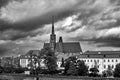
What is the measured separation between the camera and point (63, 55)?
148 metres

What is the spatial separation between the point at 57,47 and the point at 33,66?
64491 mm

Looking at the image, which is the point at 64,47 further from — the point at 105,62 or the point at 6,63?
the point at 105,62

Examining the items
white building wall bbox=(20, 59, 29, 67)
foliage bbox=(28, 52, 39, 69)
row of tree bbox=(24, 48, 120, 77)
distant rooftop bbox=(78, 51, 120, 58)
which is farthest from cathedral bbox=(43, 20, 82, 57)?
row of tree bbox=(24, 48, 120, 77)

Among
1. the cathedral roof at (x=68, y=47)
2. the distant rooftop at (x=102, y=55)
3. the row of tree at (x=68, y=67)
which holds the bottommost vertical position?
the row of tree at (x=68, y=67)

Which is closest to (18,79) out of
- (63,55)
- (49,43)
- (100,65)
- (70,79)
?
(70,79)

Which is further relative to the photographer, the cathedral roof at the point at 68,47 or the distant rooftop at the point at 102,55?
the cathedral roof at the point at 68,47

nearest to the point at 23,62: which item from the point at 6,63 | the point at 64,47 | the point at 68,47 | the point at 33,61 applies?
the point at 6,63

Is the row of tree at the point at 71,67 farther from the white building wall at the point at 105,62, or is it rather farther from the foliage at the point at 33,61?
the white building wall at the point at 105,62

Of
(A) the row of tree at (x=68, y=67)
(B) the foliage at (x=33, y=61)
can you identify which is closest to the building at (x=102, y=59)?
(A) the row of tree at (x=68, y=67)

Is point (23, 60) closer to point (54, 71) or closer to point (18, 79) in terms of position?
point (54, 71)

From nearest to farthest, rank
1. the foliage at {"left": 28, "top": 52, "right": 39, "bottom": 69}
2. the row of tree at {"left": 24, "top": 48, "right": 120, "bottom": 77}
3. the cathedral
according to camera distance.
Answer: the row of tree at {"left": 24, "top": 48, "right": 120, "bottom": 77}
the foliage at {"left": 28, "top": 52, "right": 39, "bottom": 69}
the cathedral

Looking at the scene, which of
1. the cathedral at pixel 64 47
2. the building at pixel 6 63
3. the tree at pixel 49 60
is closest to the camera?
the tree at pixel 49 60

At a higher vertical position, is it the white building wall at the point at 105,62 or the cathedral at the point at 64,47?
the cathedral at the point at 64,47

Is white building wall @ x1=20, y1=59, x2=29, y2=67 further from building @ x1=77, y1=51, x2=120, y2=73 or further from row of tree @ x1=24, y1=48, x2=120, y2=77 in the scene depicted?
row of tree @ x1=24, y1=48, x2=120, y2=77
